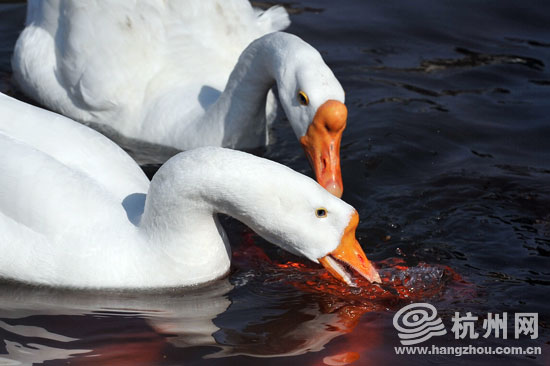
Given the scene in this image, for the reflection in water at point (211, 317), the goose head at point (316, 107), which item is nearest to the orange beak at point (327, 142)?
the goose head at point (316, 107)

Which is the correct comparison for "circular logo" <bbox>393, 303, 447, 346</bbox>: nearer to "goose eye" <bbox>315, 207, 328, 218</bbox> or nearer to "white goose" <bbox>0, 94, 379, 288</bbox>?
"white goose" <bbox>0, 94, 379, 288</bbox>

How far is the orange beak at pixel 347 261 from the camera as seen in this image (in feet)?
18.2

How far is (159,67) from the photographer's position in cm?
802

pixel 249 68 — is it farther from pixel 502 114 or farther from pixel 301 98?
pixel 502 114

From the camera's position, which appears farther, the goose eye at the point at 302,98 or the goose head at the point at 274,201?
the goose eye at the point at 302,98

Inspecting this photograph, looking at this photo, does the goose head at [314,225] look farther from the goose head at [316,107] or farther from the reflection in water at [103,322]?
the goose head at [316,107]

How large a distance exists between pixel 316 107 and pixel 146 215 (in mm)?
1492

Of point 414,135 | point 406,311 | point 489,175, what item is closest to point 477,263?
point 406,311

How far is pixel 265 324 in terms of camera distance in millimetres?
5617

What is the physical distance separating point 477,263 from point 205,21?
3184 mm

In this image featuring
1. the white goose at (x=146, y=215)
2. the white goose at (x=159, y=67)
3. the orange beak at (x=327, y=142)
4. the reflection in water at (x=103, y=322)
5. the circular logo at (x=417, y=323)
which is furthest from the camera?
the white goose at (x=159, y=67)

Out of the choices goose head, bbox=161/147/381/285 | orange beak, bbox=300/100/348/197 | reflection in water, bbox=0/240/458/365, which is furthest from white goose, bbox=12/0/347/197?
goose head, bbox=161/147/381/285

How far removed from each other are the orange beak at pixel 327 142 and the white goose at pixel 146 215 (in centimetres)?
98

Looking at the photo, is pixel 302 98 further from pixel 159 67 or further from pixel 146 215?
pixel 159 67
